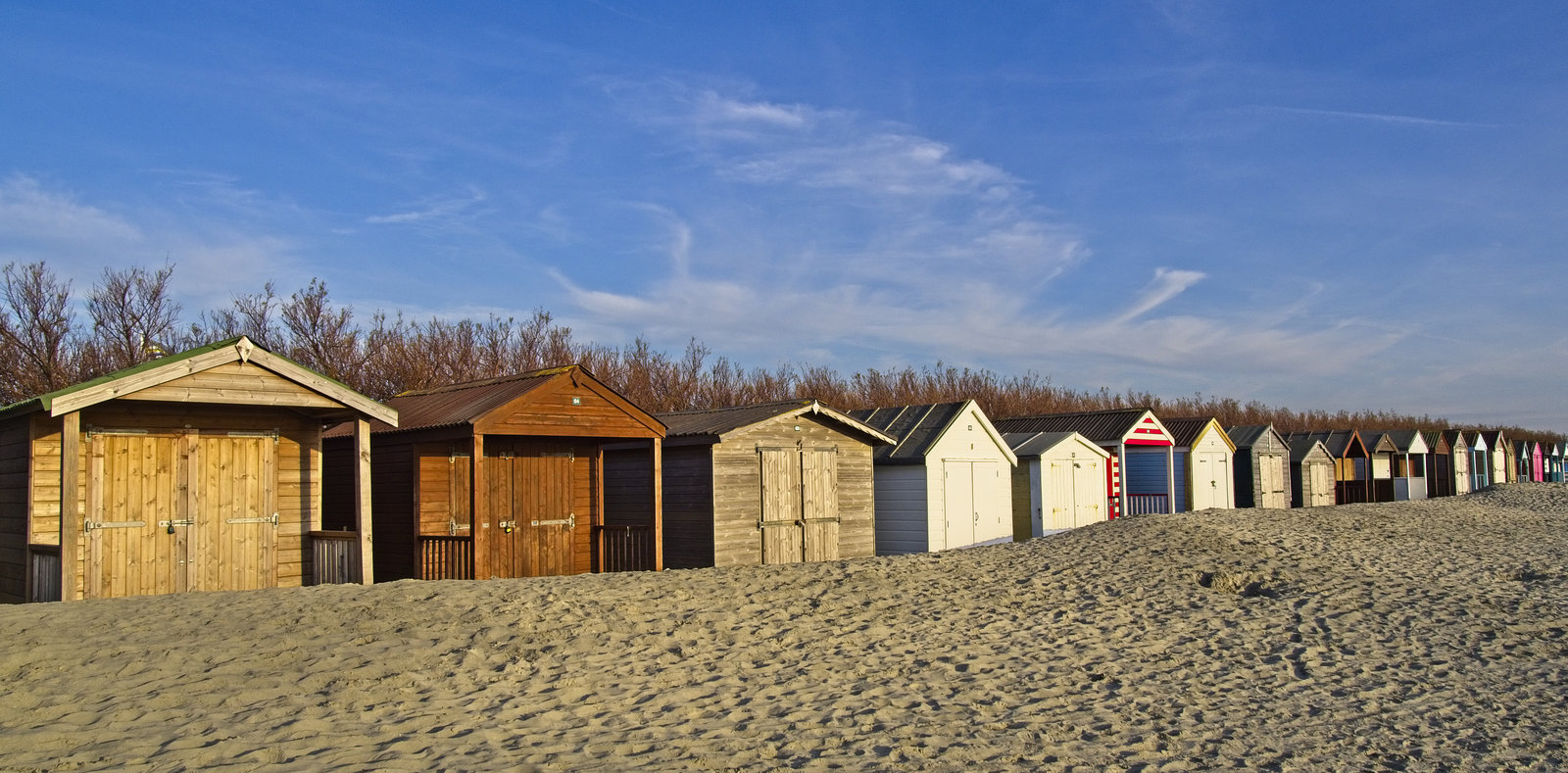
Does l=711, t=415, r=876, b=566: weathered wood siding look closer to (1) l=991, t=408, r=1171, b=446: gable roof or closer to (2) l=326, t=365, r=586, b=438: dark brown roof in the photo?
(2) l=326, t=365, r=586, b=438: dark brown roof

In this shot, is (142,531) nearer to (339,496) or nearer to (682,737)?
(339,496)

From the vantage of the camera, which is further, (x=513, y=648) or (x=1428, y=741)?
(x=513, y=648)

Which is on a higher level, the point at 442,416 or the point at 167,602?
the point at 442,416

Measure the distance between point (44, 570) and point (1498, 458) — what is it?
63.7 meters

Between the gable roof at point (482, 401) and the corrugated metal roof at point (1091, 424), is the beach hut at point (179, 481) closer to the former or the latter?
the gable roof at point (482, 401)

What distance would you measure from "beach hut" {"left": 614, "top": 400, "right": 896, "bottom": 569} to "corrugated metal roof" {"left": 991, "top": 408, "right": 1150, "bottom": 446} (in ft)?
28.7

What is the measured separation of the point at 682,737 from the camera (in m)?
7.77

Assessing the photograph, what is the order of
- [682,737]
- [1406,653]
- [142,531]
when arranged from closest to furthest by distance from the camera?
[682,737]
[1406,653]
[142,531]

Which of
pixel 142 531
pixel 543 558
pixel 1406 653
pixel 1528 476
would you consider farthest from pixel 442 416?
pixel 1528 476

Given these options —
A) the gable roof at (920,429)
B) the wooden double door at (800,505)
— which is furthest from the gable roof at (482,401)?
the gable roof at (920,429)

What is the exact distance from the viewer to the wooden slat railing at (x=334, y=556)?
13.9 m

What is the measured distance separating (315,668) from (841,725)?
4.33m

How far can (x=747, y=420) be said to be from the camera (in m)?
19.1

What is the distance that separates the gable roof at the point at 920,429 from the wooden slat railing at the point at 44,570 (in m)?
13.5
